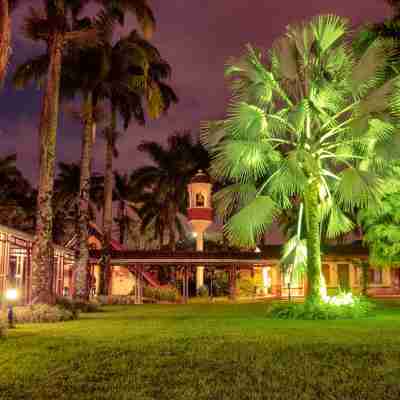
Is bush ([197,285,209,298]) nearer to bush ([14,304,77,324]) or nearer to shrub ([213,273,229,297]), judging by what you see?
shrub ([213,273,229,297])

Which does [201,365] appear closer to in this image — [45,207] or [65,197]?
[45,207]

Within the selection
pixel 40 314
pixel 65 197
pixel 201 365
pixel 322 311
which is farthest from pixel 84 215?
pixel 65 197

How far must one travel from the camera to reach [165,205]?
47.1m

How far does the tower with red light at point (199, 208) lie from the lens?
1485 inches

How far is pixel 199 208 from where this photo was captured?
37.8m

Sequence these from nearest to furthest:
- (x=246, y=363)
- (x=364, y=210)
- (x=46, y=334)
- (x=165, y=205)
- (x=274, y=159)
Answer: (x=246, y=363), (x=46, y=334), (x=274, y=159), (x=364, y=210), (x=165, y=205)

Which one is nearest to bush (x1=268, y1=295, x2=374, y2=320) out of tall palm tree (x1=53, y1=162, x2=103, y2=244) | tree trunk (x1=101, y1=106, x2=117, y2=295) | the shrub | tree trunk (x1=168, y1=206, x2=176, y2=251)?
tree trunk (x1=101, y1=106, x2=117, y2=295)

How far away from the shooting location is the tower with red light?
37.7 m

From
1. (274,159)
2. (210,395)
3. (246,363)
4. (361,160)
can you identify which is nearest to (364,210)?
(361,160)

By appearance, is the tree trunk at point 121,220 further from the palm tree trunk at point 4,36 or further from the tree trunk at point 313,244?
the palm tree trunk at point 4,36

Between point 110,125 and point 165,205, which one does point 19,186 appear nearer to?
point 165,205

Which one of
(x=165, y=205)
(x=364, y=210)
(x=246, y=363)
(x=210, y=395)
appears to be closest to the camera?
(x=210, y=395)

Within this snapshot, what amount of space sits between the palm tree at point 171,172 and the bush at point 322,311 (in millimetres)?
27960

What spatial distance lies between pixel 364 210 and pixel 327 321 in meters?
6.89
